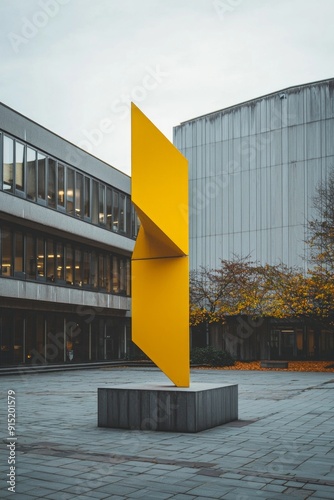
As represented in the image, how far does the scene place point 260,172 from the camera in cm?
4462

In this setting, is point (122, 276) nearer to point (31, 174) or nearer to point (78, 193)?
point (78, 193)

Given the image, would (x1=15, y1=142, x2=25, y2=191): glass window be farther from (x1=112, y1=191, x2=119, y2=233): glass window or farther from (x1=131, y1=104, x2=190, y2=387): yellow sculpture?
(x1=131, y1=104, x2=190, y2=387): yellow sculpture

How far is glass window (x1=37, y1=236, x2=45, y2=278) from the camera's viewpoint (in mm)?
32500

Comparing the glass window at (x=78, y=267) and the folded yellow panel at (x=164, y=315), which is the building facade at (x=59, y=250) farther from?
the folded yellow panel at (x=164, y=315)

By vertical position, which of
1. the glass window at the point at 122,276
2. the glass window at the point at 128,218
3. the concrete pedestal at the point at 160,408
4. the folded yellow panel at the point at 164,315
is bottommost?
the concrete pedestal at the point at 160,408

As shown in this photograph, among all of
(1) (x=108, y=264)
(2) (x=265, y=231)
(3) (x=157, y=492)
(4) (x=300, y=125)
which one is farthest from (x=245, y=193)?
(3) (x=157, y=492)

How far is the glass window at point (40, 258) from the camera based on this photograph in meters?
32.5

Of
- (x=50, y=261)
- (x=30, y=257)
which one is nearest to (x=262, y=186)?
(x=50, y=261)

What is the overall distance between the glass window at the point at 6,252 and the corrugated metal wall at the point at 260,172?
19.7 meters

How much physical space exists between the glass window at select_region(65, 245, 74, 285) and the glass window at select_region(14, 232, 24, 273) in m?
4.82

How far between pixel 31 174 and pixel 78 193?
5177mm

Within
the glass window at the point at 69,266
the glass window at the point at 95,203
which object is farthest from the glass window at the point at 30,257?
the glass window at the point at 95,203

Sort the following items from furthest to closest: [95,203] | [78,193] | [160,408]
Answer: [95,203] < [78,193] < [160,408]

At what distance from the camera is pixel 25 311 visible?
106 feet
